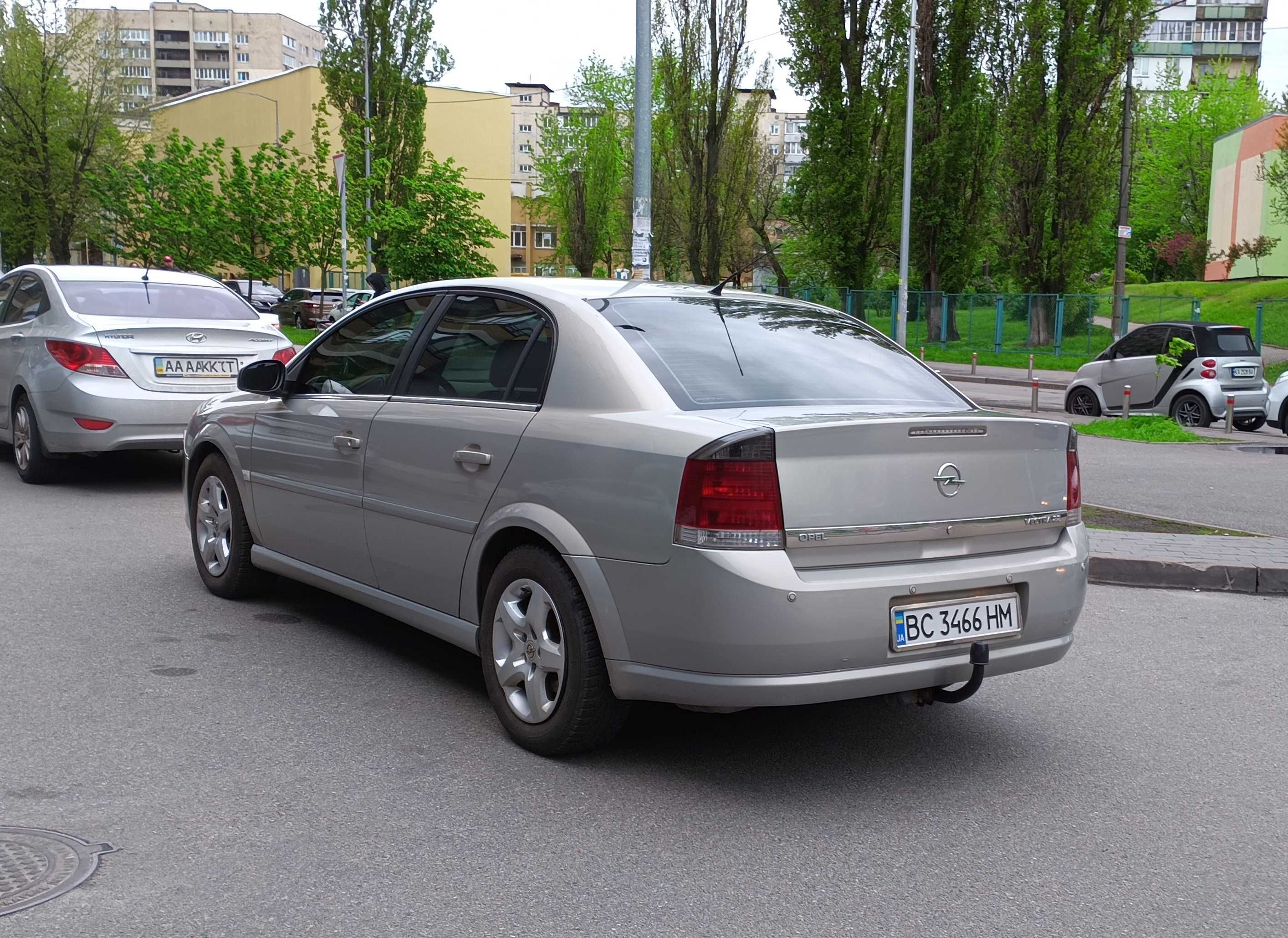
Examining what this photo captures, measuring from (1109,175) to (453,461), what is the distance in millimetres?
34922

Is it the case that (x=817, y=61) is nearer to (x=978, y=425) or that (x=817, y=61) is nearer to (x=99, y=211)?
(x=99, y=211)

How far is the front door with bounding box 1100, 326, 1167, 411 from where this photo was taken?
754 inches

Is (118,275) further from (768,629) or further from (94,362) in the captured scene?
(768,629)

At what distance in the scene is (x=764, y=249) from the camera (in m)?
56.7

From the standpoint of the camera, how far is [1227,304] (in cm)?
4591

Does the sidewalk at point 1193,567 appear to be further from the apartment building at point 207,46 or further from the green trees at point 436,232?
the apartment building at point 207,46

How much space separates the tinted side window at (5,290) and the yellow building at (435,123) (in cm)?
5163

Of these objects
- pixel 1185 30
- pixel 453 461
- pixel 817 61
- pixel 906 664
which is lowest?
pixel 906 664

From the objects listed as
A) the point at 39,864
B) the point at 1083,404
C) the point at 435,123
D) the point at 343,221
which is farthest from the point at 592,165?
the point at 39,864


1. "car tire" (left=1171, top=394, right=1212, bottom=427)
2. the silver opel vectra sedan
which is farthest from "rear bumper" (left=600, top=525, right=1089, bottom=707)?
"car tire" (left=1171, top=394, right=1212, bottom=427)

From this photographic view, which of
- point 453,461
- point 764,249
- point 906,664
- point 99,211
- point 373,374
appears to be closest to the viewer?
point 906,664

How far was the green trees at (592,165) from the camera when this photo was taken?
7269 cm

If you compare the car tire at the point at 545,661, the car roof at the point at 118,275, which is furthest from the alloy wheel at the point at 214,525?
the car roof at the point at 118,275

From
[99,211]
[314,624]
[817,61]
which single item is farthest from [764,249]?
[314,624]
